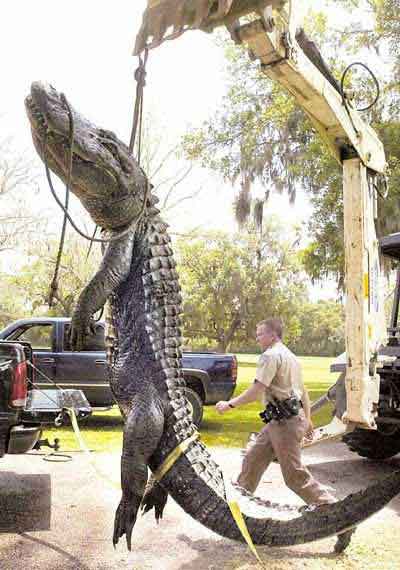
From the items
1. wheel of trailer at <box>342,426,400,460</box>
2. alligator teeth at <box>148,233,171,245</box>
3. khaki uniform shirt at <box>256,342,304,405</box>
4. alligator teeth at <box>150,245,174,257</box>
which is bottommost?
wheel of trailer at <box>342,426,400,460</box>

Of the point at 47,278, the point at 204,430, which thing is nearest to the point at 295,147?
the point at 204,430

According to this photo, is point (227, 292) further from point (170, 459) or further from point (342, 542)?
point (170, 459)

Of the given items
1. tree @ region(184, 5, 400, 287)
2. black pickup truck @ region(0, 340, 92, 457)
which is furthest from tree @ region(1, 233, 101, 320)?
black pickup truck @ region(0, 340, 92, 457)

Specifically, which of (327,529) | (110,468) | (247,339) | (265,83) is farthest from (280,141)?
(247,339)

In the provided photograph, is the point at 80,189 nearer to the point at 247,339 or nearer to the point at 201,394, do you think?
the point at 201,394

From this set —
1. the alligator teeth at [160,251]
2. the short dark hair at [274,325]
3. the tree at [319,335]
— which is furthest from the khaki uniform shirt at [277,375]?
the tree at [319,335]

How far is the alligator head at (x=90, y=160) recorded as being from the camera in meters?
3.24

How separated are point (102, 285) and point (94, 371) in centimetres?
722

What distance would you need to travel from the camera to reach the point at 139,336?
3.44 meters

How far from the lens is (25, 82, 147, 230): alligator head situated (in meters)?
3.24

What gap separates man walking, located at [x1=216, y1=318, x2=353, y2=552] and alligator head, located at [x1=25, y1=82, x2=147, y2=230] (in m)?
1.89

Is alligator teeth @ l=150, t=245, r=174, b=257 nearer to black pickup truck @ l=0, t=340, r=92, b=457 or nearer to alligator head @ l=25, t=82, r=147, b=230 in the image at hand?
alligator head @ l=25, t=82, r=147, b=230

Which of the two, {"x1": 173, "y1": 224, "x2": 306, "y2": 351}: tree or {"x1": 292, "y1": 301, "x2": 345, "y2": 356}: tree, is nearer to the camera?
{"x1": 173, "y1": 224, "x2": 306, "y2": 351}: tree

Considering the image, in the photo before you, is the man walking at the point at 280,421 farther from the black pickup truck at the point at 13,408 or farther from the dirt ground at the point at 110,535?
the black pickup truck at the point at 13,408
